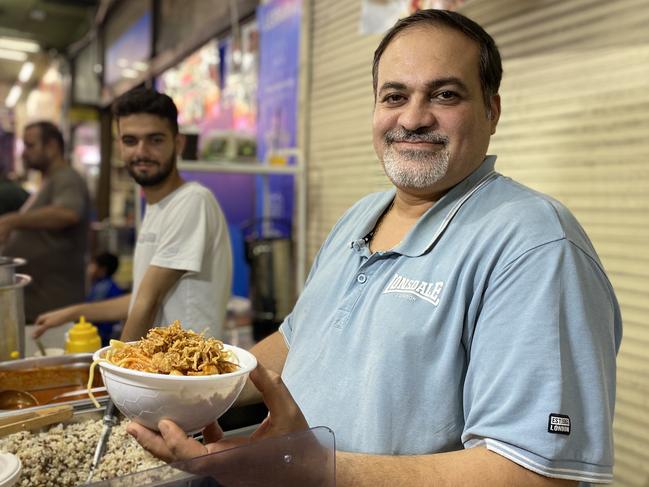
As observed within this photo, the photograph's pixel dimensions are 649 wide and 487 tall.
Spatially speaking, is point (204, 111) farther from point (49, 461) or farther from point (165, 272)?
point (49, 461)

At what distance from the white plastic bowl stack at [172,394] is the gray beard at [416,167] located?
64cm

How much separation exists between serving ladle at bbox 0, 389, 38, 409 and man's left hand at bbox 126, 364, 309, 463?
631 mm

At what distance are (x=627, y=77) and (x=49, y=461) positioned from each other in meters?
2.21

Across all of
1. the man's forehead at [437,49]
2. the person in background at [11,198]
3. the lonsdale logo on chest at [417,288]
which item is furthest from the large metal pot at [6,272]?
the person in background at [11,198]

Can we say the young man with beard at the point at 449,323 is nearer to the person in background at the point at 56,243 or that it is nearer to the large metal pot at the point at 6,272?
the large metal pot at the point at 6,272

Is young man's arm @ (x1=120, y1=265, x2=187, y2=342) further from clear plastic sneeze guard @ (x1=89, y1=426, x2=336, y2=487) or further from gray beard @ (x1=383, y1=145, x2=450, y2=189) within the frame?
clear plastic sneeze guard @ (x1=89, y1=426, x2=336, y2=487)

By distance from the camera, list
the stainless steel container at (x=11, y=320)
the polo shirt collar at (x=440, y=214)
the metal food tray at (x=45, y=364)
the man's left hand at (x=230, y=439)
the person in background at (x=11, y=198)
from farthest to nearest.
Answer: the person in background at (x=11, y=198)
the stainless steel container at (x=11, y=320)
the metal food tray at (x=45, y=364)
the polo shirt collar at (x=440, y=214)
the man's left hand at (x=230, y=439)

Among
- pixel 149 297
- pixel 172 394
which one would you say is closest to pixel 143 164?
pixel 149 297

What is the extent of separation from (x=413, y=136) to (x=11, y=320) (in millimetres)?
1345

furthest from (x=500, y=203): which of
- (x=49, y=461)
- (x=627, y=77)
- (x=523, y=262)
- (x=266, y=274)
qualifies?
(x=266, y=274)

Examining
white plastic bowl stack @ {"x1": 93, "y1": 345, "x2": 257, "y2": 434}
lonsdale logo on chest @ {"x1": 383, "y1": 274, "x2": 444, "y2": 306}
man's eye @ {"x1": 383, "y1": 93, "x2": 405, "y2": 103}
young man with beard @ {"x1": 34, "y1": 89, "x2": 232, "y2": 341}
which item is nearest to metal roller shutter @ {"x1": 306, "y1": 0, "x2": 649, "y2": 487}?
man's eye @ {"x1": 383, "y1": 93, "x2": 405, "y2": 103}

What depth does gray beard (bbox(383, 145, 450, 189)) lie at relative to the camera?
133 centimetres

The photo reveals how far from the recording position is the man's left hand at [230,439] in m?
0.90

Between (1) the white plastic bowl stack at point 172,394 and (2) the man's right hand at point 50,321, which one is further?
(2) the man's right hand at point 50,321
